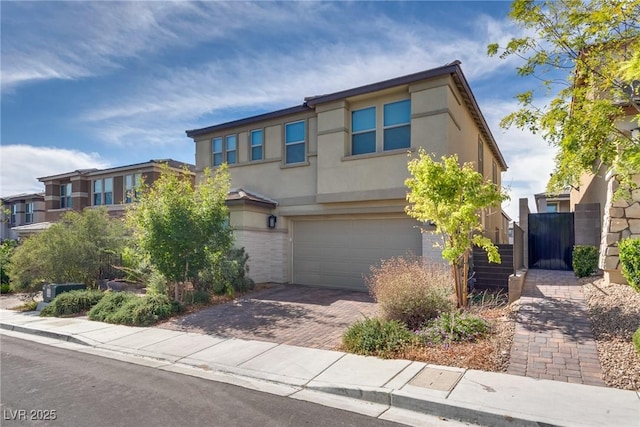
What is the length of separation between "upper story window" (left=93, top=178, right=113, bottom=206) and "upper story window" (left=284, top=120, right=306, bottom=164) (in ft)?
49.8

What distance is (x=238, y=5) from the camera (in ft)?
30.1

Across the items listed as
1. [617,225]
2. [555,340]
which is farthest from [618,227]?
[555,340]

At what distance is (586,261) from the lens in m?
10.6

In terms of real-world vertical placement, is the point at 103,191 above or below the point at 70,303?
above

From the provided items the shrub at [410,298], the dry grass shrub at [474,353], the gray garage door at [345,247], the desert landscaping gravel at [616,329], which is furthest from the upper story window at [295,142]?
the desert landscaping gravel at [616,329]

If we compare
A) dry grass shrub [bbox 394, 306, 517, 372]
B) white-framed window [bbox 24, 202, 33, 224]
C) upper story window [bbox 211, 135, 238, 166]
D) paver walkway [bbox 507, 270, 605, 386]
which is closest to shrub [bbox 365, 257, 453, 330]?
dry grass shrub [bbox 394, 306, 517, 372]

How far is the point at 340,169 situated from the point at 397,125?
7.74 ft

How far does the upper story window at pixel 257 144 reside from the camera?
49.4 feet

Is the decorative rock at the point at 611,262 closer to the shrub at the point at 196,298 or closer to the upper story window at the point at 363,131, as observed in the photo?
the upper story window at the point at 363,131

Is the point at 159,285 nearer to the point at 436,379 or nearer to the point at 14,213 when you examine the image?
the point at 436,379

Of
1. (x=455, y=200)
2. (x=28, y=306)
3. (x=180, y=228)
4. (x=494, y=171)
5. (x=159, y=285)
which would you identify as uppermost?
(x=494, y=171)

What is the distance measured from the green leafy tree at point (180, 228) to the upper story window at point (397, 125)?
5.48 metres

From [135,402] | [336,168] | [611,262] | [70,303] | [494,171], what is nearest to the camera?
[135,402]

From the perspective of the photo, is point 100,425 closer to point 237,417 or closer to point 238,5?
point 237,417
